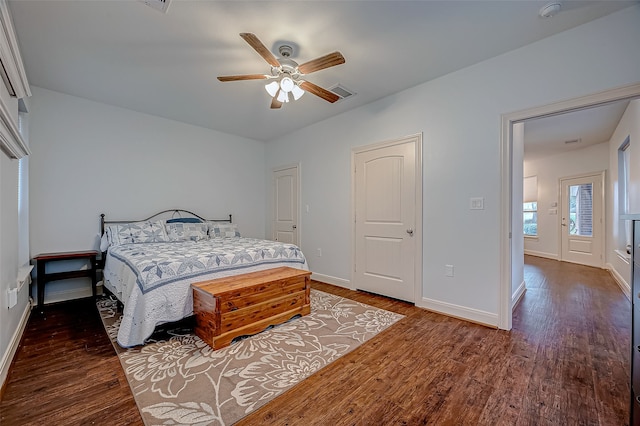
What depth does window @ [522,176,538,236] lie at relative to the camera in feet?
24.6

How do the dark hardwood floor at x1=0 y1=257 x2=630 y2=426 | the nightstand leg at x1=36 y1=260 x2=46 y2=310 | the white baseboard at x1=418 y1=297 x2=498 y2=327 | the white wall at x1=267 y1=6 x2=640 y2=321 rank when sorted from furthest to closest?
the nightstand leg at x1=36 y1=260 x2=46 y2=310, the white baseboard at x1=418 y1=297 x2=498 y2=327, the white wall at x1=267 y1=6 x2=640 y2=321, the dark hardwood floor at x1=0 y1=257 x2=630 y2=426

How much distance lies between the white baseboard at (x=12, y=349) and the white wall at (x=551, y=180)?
9564mm

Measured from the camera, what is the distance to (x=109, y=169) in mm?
3992

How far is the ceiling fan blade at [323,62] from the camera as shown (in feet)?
7.04

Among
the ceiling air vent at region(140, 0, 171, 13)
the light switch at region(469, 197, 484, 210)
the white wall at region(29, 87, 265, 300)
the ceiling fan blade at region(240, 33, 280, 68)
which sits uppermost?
the ceiling air vent at region(140, 0, 171, 13)

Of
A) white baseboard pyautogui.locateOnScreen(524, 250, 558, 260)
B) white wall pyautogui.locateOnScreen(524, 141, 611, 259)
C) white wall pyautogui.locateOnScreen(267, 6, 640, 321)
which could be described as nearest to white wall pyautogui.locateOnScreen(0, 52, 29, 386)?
white wall pyautogui.locateOnScreen(267, 6, 640, 321)

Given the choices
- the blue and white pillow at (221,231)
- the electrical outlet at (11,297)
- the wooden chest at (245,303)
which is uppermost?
the blue and white pillow at (221,231)

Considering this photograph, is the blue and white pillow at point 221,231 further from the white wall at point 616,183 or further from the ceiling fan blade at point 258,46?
the white wall at point 616,183

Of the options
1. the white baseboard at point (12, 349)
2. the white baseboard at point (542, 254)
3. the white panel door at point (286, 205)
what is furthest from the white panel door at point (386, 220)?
the white baseboard at point (542, 254)

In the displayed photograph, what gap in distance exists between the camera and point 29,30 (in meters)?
2.37

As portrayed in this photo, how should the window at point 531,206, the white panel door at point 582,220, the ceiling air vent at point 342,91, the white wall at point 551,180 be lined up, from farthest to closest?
the window at point 531,206, the white wall at point 551,180, the white panel door at point 582,220, the ceiling air vent at point 342,91

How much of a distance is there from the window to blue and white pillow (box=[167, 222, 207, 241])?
855cm

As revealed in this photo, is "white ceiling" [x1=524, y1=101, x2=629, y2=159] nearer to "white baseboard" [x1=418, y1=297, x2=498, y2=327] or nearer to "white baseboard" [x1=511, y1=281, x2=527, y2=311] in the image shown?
"white baseboard" [x1=511, y1=281, x2=527, y2=311]

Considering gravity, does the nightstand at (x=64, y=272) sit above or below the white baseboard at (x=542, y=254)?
above
